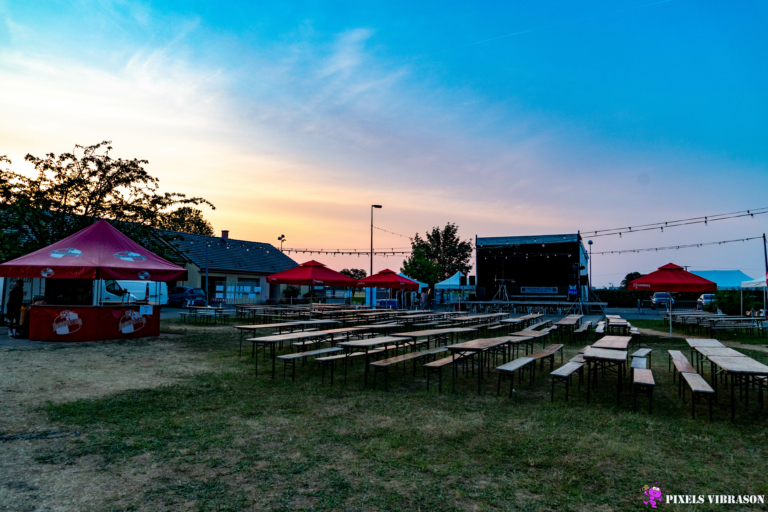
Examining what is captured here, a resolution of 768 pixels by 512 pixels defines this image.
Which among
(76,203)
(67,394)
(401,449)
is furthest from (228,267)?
(401,449)

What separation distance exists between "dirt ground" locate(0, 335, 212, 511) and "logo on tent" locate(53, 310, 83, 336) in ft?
2.64

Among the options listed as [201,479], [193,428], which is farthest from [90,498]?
[193,428]

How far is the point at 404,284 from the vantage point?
15.8m

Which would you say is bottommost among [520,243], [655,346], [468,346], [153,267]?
[655,346]

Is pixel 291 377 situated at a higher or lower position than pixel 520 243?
lower

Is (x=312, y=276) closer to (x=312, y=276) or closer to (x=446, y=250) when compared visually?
(x=312, y=276)

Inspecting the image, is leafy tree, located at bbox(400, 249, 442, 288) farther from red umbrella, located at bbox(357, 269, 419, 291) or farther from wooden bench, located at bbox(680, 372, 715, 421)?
wooden bench, located at bbox(680, 372, 715, 421)

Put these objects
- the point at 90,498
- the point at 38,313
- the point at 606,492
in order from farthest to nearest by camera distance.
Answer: the point at 38,313 → the point at 606,492 → the point at 90,498

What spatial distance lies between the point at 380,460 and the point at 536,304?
2225 cm

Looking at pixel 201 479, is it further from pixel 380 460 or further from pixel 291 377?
pixel 291 377

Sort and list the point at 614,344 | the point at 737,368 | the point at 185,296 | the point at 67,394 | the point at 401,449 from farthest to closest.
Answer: the point at 185,296
the point at 614,344
the point at 67,394
the point at 737,368
the point at 401,449

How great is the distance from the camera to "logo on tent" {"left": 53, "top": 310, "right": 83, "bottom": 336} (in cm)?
1127

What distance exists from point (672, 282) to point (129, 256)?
15.0m

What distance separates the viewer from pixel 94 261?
37.4ft
